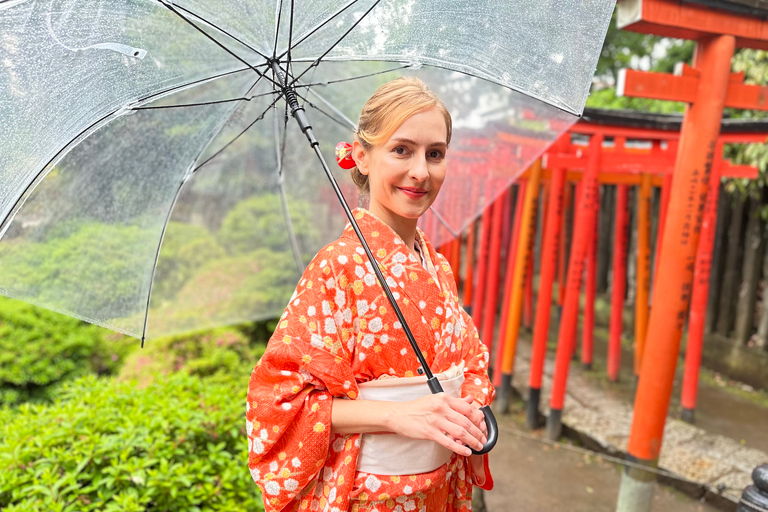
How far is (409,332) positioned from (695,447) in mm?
4872

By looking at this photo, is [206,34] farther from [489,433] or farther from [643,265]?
[643,265]

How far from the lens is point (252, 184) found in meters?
3.23

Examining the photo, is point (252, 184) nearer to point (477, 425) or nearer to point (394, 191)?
point (394, 191)

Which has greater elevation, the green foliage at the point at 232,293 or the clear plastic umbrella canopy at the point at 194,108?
A: the clear plastic umbrella canopy at the point at 194,108

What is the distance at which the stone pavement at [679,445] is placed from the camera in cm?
447

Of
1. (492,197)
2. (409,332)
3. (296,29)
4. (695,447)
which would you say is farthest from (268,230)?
(695,447)

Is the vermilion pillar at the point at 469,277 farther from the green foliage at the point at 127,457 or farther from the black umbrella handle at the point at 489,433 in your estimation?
the black umbrella handle at the point at 489,433

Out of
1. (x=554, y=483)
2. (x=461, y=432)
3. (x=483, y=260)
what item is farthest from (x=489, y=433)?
(x=483, y=260)

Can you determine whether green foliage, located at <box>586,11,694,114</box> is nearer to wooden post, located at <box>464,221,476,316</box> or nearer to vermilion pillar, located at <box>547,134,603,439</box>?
wooden post, located at <box>464,221,476,316</box>

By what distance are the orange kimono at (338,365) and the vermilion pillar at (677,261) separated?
235cm

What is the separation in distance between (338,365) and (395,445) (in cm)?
27

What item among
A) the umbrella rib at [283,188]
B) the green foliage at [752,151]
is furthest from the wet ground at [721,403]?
the umbrella rib at [283,188]

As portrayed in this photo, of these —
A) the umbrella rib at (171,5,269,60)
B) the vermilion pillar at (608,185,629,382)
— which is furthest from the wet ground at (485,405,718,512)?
the umbrella rib at (171,5,269,60)

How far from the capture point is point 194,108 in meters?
2.24
